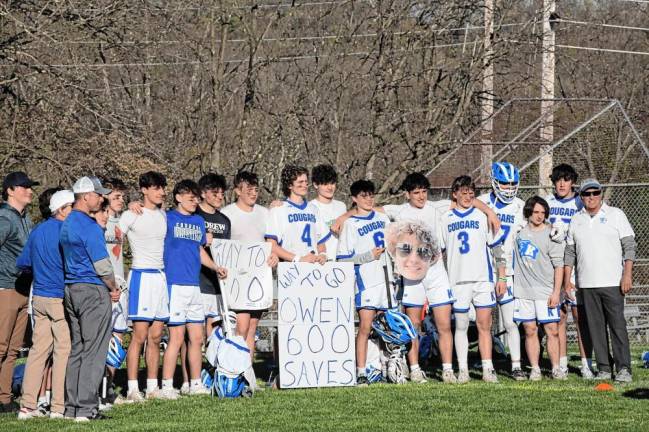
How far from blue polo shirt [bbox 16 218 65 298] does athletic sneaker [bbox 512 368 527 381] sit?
512 cm

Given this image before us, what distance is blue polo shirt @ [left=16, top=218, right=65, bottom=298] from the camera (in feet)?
33.1

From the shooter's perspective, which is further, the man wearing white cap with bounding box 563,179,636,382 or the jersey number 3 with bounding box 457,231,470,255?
the jersey number 3 with bounding box 457,231,470,255

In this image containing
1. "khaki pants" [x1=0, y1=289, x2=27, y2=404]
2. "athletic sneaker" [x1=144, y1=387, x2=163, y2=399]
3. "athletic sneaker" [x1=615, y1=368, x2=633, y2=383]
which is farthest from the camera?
"athletic sneaker" [x1=615, y1=368, x2=633, y2=383]

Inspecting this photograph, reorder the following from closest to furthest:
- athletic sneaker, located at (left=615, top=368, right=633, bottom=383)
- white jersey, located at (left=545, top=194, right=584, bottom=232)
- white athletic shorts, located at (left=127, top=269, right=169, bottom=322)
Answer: white athletic shorts, located at (left=127, top=269, right=169, bottom=322), athletic sneaker, located at (left=615, top=368, right=633, bottom=383), white jersey, located at (left=545, top=194, right=584, bottom=232)

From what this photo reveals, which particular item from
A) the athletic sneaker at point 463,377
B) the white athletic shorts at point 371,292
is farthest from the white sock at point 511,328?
the white athletic shorts at point 371,292

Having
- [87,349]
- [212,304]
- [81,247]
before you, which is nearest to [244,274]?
[212,304]

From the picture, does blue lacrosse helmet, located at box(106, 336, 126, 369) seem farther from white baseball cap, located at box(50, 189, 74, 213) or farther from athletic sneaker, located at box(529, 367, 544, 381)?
athletic sneaker, located at box(529, 367, 544, 381)

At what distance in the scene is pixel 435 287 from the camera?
40.5 feet

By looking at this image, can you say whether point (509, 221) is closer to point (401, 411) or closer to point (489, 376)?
point (489, 376)

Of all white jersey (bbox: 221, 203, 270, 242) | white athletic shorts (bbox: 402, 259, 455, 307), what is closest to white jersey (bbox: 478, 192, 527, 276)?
white athletic shorts (bbox: 402, 259, 455, 307)

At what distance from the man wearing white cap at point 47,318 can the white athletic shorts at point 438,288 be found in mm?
4060

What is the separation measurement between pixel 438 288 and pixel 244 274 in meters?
2.10

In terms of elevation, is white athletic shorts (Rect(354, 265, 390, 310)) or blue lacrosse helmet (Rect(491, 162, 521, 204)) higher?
blue lacrosse helmet (Rect(491, 162, 521, 204))

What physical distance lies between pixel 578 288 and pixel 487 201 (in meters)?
1.46
